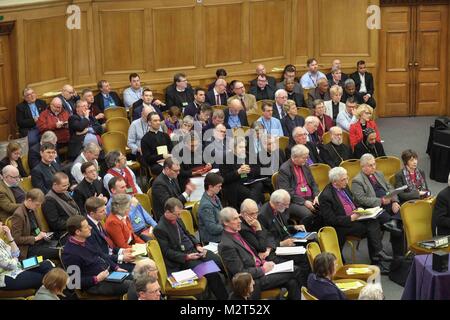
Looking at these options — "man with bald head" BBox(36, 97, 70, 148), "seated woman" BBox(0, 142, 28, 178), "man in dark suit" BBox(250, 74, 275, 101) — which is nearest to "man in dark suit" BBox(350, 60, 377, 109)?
"man in dark suit" BBox(250, 74, 275, 101)

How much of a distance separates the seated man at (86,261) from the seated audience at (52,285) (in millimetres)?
731

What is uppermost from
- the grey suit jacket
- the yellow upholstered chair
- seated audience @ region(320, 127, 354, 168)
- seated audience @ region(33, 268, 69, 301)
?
seated audience @ region(320, 127, 354, 168)

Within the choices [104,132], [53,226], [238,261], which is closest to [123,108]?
[104,132]

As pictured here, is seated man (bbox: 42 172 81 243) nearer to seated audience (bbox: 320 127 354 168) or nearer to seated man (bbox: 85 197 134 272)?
seated man (bbox: 85 197 134 272)

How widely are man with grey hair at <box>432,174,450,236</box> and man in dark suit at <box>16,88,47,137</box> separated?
5.92 meters

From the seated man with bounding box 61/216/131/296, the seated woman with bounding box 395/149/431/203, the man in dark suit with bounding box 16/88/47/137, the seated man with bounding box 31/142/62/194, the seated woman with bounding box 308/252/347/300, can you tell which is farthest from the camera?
the man in dark suit with bounding box 16/88/47/137

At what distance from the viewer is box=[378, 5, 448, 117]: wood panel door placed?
53.1 feet

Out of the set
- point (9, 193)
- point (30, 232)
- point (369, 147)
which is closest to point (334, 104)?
point (369, 147)

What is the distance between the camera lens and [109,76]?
14312 millimetres

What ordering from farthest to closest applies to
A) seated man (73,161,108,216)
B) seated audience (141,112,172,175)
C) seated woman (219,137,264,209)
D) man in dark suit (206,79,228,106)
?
man in dark suit (206,79,228,106) < seated audience (141,112,172,175) < seated woman (219,137,264,209) < seated man (73,161,108,216)

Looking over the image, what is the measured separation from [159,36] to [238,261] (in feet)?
23.9

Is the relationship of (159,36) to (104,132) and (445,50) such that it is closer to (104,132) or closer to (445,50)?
(104,132)

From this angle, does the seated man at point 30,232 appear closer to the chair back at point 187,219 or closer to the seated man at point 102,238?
the seated man at point 102,238

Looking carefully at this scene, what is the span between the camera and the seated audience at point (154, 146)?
11211mm
